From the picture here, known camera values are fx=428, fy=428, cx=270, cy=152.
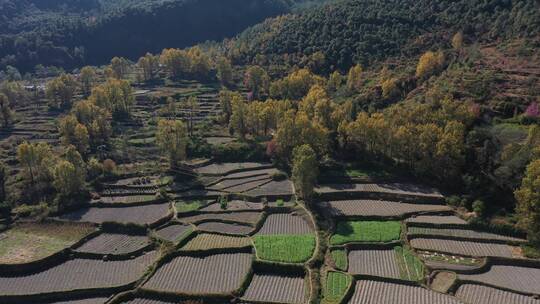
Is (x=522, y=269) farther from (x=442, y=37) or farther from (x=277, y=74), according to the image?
(x=277, y=74)

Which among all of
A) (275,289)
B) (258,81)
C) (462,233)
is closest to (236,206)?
(275,289)

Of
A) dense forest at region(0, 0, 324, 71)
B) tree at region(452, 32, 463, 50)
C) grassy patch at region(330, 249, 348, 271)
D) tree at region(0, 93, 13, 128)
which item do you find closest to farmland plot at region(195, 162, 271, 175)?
grassy patch at region(330, 249, 348, 271)

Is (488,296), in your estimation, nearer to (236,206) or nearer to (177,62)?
(236,206)

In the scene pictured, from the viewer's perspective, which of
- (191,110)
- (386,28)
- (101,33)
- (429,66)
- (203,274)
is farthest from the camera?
(101,33)

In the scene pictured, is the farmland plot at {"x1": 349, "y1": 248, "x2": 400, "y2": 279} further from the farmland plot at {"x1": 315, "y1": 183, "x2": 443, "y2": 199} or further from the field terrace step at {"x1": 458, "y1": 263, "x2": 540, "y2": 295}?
the farmland plot at {"x1": 315, "y1": 183, "x2": 443, "y2": 199}

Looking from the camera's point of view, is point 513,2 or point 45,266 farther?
point 513,2

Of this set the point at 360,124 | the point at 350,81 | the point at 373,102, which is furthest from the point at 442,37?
the point at 360,124
